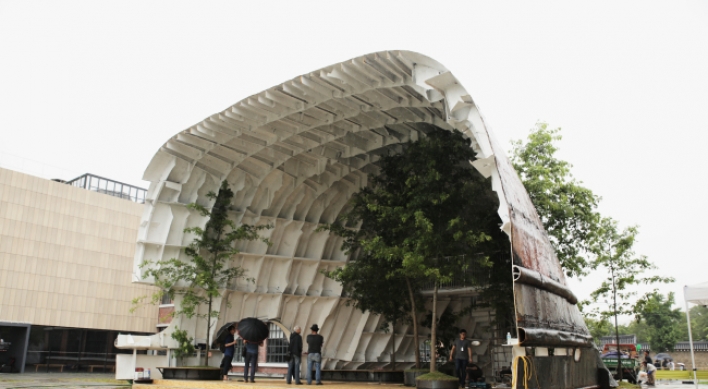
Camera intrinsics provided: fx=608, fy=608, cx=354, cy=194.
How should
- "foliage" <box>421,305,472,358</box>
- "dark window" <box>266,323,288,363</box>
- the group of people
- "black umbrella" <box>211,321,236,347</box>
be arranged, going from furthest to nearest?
"dark window" <box>266,323,288,363</box> → "foliage" <box>421,305,472,358</box> → "black umbrella" <box>211,321,236,347</box> → the group of people

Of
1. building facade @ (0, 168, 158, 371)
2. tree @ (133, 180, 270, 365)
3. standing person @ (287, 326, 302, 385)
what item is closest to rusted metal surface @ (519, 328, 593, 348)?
standing person @ (287, 326, 302, 385)

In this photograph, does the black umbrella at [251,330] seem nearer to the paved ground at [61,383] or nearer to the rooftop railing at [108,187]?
the paved ground at [61,383]

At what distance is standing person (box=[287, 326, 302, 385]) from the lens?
15.4 m

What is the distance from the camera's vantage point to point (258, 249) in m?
23.2

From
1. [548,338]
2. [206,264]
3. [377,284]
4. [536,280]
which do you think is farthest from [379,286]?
[548,338]

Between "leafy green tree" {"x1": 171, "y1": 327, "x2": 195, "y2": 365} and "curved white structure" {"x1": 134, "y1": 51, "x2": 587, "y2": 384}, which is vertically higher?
"curved white structure" {"x1": 134, "y1": 51, "x2": 587, "y2": 384}

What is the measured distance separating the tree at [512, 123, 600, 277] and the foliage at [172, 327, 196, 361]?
507 inches

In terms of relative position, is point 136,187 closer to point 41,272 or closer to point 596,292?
point 41,272

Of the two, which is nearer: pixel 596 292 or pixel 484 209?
pixel 484 209

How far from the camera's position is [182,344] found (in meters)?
20.4

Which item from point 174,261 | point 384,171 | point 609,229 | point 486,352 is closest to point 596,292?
point 609,229

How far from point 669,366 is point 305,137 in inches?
1699

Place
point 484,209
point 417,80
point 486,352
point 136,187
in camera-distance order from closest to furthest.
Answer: point 417,80 → point 484,209 → point 486,352 → point 136,187

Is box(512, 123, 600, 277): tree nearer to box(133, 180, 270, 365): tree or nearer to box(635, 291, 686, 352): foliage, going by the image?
box(133, 180, 270, 365): tree
